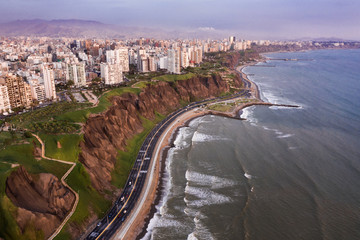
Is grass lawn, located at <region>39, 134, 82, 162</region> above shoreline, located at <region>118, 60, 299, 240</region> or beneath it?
above

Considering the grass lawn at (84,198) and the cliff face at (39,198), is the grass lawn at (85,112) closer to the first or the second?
the grass lawn at (84,198)

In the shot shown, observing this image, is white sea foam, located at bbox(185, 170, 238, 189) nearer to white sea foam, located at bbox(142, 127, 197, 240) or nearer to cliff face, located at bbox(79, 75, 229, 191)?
white sea foam, located at bbox(142, 127, 197, 240)

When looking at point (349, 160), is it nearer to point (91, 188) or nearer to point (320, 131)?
point (320, 131)

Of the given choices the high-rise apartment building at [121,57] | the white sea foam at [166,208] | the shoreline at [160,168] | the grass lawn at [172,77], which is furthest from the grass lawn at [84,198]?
the high-rise apartment building at [121,57]

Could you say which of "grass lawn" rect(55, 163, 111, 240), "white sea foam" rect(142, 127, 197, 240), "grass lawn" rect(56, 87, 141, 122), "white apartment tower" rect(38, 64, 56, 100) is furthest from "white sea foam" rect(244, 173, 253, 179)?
"white apartment tower" rect(38, 64, 56, 100)

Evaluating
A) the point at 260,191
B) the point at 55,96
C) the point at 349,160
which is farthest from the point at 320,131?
the point at 55,96
